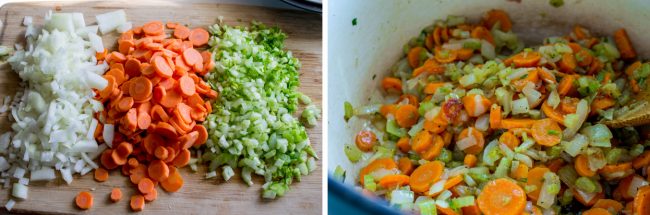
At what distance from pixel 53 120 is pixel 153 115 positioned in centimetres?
34

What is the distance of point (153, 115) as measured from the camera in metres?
2.42

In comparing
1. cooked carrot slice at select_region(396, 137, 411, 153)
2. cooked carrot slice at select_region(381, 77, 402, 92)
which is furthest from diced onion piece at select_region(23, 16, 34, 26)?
cooked carrot slice at select_region(396, 137, 411, 153)

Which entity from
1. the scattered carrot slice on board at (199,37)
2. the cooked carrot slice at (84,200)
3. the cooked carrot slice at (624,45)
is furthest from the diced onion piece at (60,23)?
the cooked carrot slice at (624,45)

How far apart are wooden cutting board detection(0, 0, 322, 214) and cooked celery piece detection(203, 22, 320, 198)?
0.05 meters

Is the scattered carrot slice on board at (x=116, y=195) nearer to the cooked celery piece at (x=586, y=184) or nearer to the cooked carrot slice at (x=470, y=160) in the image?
the cooked carrot slice at (x=470, y=160)

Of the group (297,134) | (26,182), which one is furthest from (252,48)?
(26,182)

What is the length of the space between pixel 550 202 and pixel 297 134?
0.88 metres

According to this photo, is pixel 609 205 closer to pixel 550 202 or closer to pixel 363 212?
pixel 550 202

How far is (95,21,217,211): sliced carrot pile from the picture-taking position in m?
2.38

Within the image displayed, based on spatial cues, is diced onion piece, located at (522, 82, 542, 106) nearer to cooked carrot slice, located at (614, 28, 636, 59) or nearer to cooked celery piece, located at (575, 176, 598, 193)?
cooked celery piece, located at (575, 176, 598, 193)

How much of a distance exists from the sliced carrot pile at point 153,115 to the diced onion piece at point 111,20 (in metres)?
0.25

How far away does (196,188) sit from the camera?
2.42 meters

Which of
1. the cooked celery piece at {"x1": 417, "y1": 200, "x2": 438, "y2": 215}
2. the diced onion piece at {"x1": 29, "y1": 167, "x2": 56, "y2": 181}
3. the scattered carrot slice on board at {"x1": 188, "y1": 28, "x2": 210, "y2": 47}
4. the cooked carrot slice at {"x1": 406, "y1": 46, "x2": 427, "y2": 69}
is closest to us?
the cooked celery piece at {"x1": 417, "y1": 200, "x2": 438, "y2": 215}

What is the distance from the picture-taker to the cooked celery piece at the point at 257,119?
240cm
